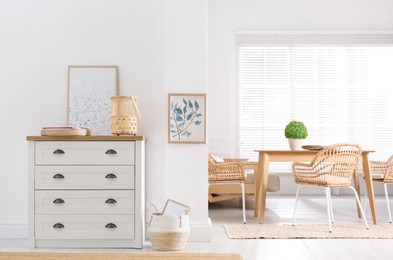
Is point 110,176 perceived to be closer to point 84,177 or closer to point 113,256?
point 84,177

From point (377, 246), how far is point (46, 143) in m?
2.54

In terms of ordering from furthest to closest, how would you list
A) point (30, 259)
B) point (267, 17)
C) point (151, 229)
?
point (267, 17) < point (151, 229) < point (30, 259)

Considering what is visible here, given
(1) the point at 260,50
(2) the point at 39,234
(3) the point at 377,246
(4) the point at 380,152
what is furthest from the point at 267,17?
(2) the point at 39,234

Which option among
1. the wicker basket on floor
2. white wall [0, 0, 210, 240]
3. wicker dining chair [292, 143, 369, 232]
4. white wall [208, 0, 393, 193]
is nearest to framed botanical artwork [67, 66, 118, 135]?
white wall [0, 0, 210, 240]

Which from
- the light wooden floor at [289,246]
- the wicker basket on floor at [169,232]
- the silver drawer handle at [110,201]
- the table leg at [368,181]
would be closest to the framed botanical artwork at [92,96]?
the silver drawer handle at [110,201]

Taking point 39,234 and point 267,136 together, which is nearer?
point 39,234

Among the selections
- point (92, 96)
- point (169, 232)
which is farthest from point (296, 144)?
point (92, 96)

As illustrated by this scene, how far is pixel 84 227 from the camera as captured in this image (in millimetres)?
3723

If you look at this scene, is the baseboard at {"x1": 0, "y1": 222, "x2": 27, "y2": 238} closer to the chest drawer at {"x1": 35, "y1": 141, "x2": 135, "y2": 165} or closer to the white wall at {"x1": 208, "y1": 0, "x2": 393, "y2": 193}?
the chest drawer at {"x1": 35, "y1": 141, "x2": 135, "y2": 165}

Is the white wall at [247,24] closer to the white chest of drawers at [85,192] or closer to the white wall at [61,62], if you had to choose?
the white wall at [61,62]

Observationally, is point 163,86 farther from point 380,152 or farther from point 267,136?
point 380,152

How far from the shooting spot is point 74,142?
147 inches

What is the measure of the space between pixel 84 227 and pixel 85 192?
0.81ft

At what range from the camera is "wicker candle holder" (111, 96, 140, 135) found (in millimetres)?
3863
